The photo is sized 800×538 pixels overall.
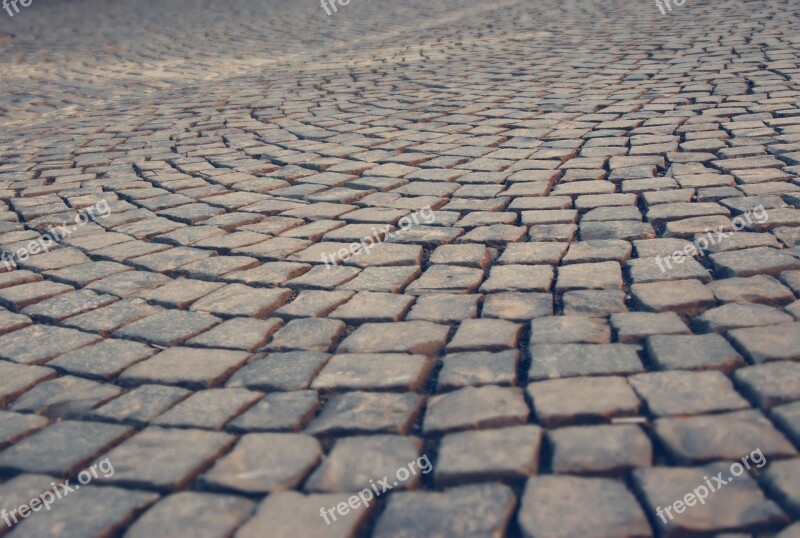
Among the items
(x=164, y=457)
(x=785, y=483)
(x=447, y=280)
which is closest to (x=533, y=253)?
(x=447, y=280)

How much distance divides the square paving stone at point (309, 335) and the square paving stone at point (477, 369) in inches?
17.5

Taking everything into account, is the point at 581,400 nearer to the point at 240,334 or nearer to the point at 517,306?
the point at 517,306

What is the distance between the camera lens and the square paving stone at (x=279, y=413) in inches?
89.8

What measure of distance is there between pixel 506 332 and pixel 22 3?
16.3 metres

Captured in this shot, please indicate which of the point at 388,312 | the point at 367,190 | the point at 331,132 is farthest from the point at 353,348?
the point at 331,132

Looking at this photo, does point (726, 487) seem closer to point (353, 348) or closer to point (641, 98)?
point (353, 348)

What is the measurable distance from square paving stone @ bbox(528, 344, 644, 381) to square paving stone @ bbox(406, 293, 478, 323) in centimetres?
38

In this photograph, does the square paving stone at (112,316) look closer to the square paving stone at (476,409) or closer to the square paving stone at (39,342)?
the square paving stone at (39,342)

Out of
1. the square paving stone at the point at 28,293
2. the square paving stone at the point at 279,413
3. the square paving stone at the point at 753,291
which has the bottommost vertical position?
the square paving stone at the point at 753,291
